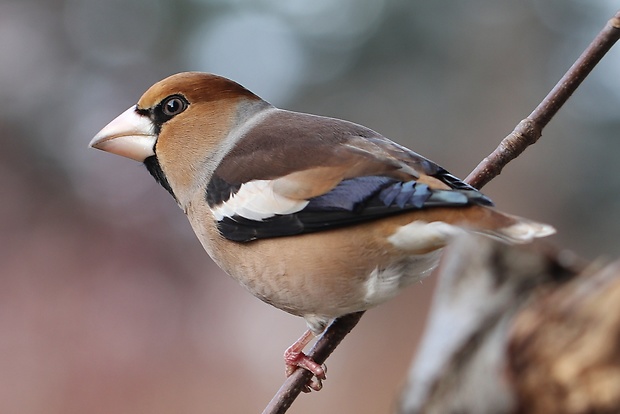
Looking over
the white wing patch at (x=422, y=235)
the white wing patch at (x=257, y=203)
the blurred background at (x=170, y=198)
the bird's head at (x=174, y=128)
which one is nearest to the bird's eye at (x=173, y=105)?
the bird's head at (x=174, y=128)

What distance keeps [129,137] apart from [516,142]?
1.45m

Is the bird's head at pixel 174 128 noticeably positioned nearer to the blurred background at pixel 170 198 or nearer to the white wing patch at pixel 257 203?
the white wing patch at pixel 257 203

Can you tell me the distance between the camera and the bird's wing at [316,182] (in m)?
2.27

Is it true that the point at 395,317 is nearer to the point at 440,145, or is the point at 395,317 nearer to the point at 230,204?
the point at 440,145

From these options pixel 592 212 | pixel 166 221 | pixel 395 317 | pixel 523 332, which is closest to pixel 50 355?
pixel 166 221

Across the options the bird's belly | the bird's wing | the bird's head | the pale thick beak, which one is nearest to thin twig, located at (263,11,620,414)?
the bird's belly

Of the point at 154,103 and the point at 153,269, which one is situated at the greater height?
the point at 153,269

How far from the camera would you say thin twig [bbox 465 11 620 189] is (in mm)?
2300

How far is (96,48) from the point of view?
1177 cm

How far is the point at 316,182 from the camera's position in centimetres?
249

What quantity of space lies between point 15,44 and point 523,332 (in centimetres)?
1173

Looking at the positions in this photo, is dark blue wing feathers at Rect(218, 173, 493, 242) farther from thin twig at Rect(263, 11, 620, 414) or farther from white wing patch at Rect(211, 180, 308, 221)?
thin twig at Rect(263, 11, 620, 414)

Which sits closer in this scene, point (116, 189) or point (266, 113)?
point (266, 113)

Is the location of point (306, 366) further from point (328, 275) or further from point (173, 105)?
point (173, 105)
